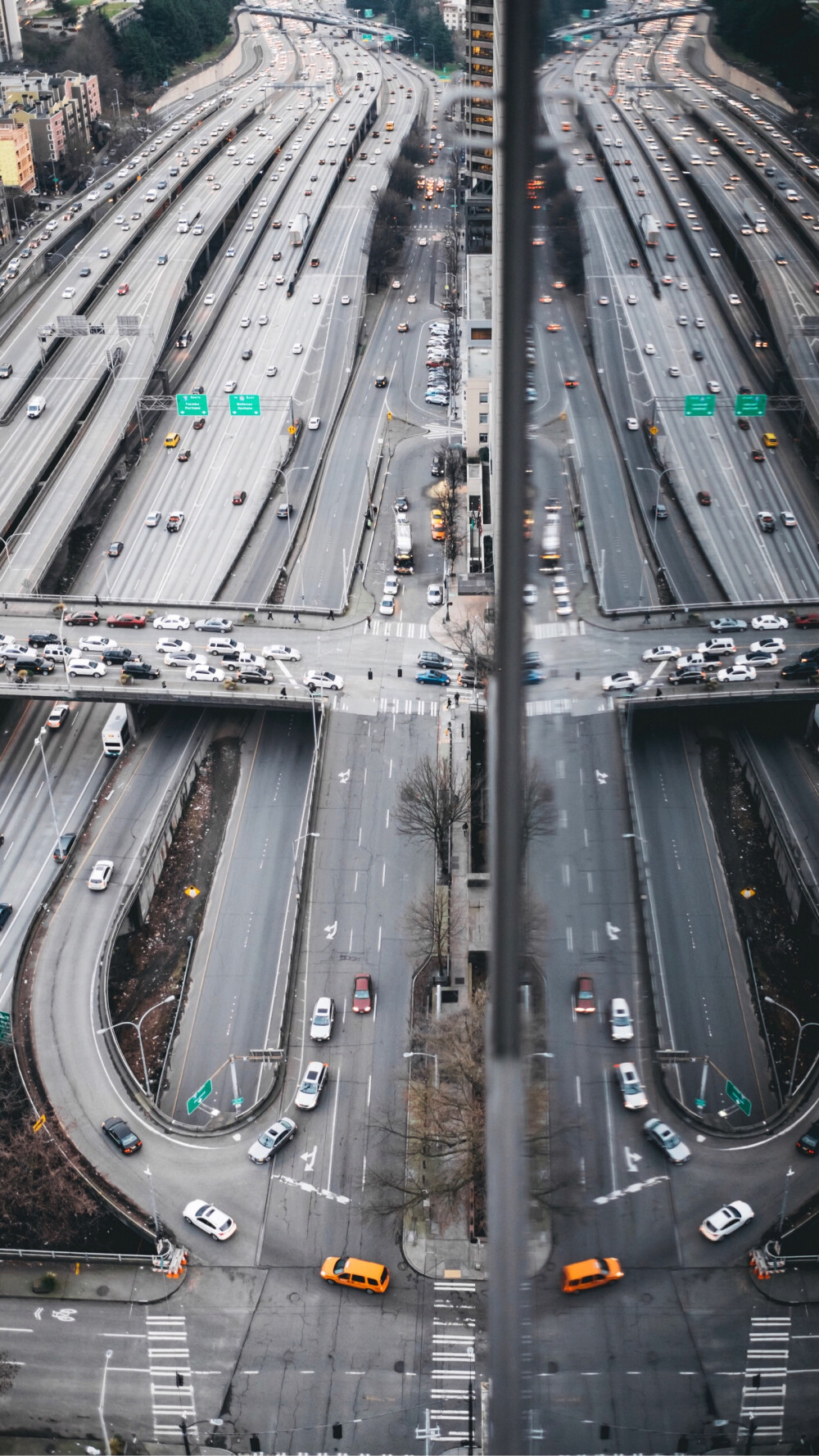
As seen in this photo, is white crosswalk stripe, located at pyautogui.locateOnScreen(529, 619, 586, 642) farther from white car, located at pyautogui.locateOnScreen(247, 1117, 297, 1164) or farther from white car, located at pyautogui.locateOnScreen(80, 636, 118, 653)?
white car, located at pyautogui.locateOnScreen(80, 636, 118, 653)

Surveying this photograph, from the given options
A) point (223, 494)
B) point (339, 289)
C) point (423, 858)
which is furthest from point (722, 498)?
point (339, 289)

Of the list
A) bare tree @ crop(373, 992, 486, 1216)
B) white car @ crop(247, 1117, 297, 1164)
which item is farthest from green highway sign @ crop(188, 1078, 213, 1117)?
bare tree @ crop(373, 992, 486, 1216)

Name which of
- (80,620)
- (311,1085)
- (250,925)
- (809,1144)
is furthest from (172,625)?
(809,1144)

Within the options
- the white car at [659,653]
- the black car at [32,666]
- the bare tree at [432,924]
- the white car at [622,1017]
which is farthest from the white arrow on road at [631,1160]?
the black car at [32,666]

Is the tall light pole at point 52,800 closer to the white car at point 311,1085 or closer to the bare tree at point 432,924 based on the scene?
the bare tree at point 432,924

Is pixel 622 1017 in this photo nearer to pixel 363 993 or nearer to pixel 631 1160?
pixel 631 1160

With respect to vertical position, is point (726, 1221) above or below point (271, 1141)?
above
